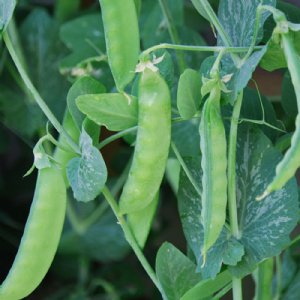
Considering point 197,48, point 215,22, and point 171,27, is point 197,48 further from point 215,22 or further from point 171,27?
point 171,27

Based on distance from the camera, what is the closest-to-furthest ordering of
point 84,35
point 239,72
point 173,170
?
point 239,72
point 173,170
point 84,35

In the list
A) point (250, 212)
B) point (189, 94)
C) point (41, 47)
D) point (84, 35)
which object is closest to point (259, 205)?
point (250, 212)

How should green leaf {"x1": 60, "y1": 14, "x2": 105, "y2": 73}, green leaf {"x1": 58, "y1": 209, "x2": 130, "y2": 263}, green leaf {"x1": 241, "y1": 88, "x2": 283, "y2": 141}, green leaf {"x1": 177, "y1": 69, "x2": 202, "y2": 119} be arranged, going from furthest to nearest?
1. green leaf {"x1": 58, "y1": 209, "x2": 130, "y2": 263}
2. green leaf {"x1": 60, "y1": 14, "x2": 105, "y2": 73}
3. green leaf {"x1": 241, "y1": 88, "x2": 283, "y2": 141}
4. green leaf {"x1": 177, "y1": 69, "x2": 202, "y2": 119}

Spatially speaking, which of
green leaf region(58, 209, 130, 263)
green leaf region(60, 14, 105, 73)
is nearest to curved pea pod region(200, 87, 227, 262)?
green leaf region(60, 14, 105, 73)

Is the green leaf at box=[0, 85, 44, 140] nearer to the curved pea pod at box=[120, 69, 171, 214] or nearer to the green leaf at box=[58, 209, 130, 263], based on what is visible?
the green leaf at box=[58, 209, 130, 263]

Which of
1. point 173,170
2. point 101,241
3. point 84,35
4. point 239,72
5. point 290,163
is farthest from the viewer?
point 101,241
